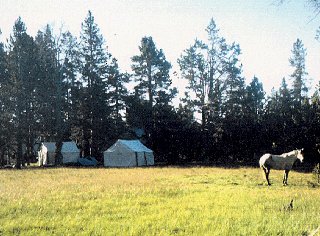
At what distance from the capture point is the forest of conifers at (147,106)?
4538cm

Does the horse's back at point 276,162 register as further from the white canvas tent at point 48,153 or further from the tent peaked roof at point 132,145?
the white canvas tent at point 48,153

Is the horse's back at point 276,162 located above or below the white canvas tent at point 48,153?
below

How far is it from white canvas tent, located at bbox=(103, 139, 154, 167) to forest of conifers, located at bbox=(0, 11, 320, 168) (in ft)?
13.0

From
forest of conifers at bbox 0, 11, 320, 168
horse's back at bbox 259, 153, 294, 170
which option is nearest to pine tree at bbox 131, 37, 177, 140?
forest of conifers at bbox 0, 11, 320, 168

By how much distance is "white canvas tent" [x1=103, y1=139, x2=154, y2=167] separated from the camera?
46.9 metres

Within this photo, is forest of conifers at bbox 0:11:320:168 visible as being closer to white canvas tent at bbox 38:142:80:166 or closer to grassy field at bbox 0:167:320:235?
white canvas tent at bbox 38:142:80:166

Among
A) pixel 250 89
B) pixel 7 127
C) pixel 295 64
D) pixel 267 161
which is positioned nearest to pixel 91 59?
pixel 7 127

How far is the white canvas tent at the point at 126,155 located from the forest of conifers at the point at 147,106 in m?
3.95

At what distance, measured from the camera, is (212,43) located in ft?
183

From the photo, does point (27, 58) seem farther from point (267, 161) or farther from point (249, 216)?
point (249, 216)

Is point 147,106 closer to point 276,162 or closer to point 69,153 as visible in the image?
point 69,153

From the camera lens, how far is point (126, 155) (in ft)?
155

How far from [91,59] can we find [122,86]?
696cm

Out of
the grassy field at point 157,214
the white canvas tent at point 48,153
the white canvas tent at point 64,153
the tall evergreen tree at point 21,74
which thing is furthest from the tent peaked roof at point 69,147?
the grassy field at point 157,214
